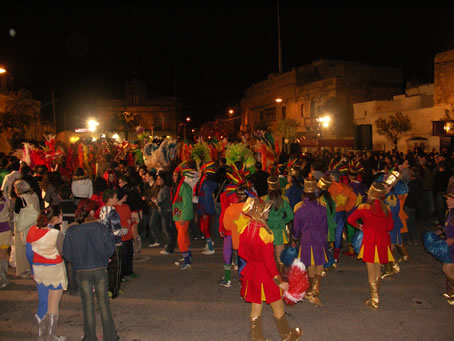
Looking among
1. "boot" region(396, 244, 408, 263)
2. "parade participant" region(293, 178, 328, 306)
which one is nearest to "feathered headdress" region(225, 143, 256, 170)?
"boot" region(396, 244, 408, 263)

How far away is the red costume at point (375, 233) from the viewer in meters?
4.88

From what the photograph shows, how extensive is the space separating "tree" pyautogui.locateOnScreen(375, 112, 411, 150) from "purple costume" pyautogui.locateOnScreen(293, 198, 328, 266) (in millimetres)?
21836

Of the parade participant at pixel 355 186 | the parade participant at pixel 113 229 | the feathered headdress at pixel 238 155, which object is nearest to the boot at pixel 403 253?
the parade participant at pixel 355 186

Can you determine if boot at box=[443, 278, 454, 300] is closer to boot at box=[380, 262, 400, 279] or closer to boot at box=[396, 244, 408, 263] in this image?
boot at box=[380, 262, 400, 279]

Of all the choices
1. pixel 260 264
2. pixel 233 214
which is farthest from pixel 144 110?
pixel 260 264

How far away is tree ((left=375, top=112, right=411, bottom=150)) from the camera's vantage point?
24.1 m

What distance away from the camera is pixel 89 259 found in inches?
156

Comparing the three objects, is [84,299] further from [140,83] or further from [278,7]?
[140,83]

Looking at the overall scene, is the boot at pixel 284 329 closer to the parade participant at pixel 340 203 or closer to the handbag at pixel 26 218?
the parade participant at pixel 340 203

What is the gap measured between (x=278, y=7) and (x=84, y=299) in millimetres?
37766

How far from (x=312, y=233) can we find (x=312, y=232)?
0.01m

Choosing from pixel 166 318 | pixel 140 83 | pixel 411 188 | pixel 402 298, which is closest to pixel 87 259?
pixel 166 318

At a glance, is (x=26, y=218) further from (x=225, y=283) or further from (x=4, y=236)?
(x=225, y=283)

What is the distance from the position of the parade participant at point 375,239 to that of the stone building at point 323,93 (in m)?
17.6
